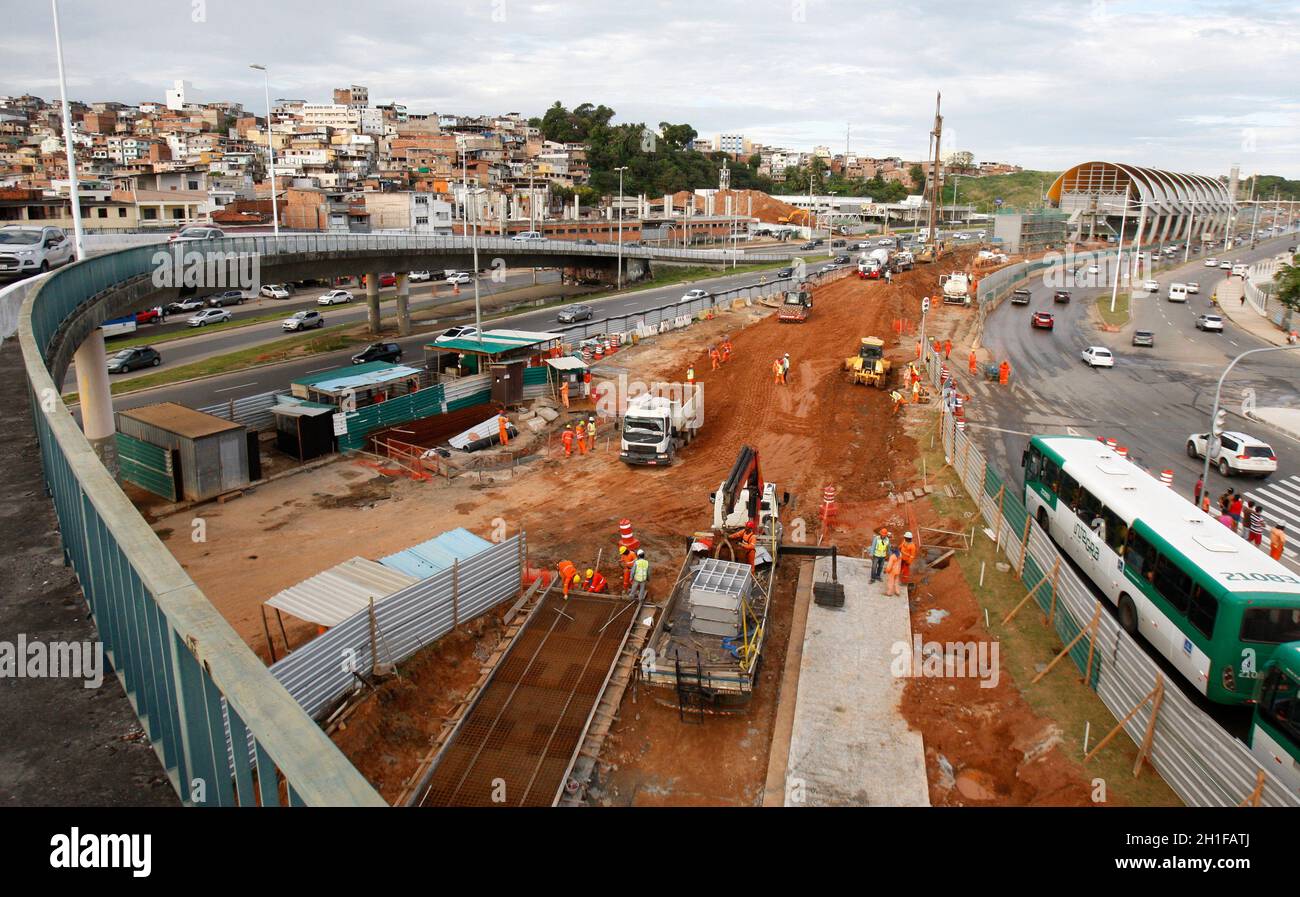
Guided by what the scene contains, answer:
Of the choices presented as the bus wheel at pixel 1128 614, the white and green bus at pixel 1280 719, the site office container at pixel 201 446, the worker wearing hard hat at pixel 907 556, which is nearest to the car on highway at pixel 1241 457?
the bus wheel at pixel 1128 614

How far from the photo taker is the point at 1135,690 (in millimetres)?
13664

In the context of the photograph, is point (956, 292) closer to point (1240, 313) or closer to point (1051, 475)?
point (1240, 313)

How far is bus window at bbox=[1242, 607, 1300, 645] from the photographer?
13469 millimetres

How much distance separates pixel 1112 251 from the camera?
10712 centimetres

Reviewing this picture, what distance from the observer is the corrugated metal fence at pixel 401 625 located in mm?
14258

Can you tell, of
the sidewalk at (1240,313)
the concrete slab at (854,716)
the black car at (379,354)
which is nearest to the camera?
the concrete slab at (854,716)

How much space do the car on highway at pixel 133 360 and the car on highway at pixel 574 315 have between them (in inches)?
948

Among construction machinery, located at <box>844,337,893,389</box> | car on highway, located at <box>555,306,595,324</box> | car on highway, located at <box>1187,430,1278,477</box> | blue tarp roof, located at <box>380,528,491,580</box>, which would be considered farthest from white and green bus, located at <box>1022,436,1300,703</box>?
car on highway, located at <box>555,306,595,324</box>

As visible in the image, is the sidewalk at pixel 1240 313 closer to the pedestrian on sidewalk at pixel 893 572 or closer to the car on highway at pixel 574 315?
the car on highway at pixel 574 315

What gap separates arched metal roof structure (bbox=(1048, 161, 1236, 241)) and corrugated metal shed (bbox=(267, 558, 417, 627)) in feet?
399
